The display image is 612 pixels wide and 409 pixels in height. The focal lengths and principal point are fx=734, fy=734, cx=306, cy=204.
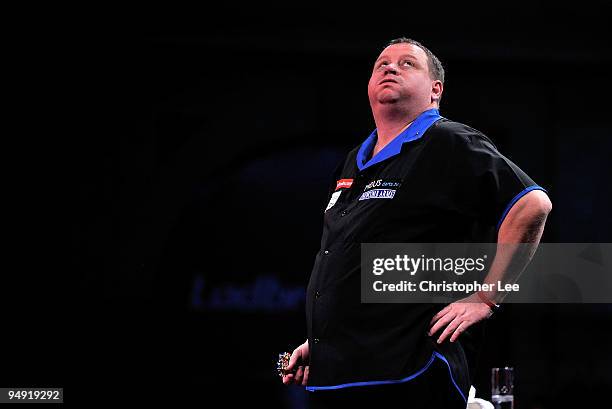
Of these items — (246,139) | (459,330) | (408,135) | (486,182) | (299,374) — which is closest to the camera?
(459,330)

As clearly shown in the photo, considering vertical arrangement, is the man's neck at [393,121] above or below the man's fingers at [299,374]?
above

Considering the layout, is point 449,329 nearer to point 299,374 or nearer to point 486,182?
point 486,182

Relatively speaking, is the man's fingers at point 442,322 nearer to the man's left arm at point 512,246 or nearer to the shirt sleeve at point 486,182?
the man's left arm at point 512,246

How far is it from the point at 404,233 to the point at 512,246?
23 cm

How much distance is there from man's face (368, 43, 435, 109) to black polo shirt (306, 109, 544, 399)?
0.43ft

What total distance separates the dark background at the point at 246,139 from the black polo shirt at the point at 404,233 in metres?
3.18

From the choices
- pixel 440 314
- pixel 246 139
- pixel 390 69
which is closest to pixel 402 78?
pixel 390 69

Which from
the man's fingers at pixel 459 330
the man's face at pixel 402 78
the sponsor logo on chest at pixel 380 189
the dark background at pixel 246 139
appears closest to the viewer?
the man's fingers at pixel 459 330

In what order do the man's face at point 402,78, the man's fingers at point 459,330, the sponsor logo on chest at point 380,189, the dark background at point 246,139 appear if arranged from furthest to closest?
the dark background at point 246,139 → the man's face at point 402,78 → the sponsor logo on chest at point 380,189 → the man's fingers at point 459,330

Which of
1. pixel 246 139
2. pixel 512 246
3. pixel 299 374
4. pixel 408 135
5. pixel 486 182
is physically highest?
pixel 246 139

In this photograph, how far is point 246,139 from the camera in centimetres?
501

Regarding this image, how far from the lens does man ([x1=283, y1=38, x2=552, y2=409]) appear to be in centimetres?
150

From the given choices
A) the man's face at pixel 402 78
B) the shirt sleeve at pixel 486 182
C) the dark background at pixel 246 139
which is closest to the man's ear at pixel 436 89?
the man's face at pixel 402 78

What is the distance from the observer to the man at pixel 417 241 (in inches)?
59.2
